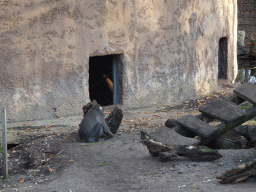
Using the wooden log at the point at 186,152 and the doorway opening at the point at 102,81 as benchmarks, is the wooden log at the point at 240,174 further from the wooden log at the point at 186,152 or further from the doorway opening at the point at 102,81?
the doorway opening at the point at 102,81

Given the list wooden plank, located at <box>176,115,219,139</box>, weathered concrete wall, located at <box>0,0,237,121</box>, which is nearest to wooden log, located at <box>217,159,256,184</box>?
wooden plank, located at <box>176,115,219,139</box>

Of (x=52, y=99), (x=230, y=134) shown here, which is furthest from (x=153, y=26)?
(x=230, y=134)

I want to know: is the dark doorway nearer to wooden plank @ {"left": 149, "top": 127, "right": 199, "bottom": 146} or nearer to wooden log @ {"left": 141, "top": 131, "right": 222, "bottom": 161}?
wooden plank @ {"left": 149, "top": 127, "right": 199, "bottom": 146}

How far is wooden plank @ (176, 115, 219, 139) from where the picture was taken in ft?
17.8

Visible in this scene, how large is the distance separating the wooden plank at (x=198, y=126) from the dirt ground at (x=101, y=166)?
1.17 feet

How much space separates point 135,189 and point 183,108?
5819 millimetres

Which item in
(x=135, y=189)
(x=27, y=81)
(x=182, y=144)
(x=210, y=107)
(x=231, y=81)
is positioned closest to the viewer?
(x=135, y=189)

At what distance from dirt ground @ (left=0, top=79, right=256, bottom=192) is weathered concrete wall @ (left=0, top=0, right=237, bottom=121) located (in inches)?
52.7

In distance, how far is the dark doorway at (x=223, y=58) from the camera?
42.3 feet

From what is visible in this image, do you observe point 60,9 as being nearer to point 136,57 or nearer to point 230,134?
point 136,57

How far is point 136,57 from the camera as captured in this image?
9.56 metres

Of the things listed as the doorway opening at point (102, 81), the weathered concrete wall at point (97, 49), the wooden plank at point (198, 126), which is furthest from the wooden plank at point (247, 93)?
the doorway opening at point (102, 81)

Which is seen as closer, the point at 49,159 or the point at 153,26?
the point at 49,159

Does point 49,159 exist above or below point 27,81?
below
